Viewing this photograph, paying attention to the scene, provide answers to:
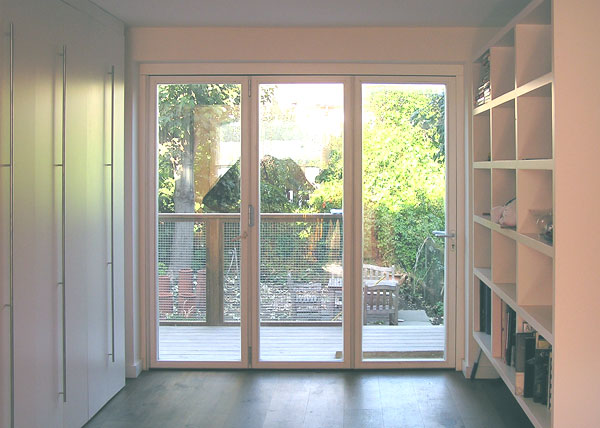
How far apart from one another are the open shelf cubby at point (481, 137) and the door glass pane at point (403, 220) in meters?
0.42

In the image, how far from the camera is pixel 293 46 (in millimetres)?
4828

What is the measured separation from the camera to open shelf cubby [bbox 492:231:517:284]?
4070 millimetres

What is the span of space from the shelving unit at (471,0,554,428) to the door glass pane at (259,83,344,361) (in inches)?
44.7

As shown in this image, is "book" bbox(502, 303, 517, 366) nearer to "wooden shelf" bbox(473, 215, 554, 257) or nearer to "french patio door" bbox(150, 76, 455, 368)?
"wooden shelf" bbox(473, 215, 554, 257)

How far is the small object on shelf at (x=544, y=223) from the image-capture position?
3.05 meters

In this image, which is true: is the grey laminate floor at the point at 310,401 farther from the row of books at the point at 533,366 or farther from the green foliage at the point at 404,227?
the green foliage at the point at 404,227

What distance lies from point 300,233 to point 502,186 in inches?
60.8

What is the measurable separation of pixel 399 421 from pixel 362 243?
1449 millimetres

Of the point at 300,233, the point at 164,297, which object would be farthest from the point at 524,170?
the point at 164,297

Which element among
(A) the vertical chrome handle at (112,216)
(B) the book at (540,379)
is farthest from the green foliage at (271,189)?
(B) the book at (540,379)

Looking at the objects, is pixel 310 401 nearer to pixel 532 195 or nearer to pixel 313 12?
pixel 532 195
